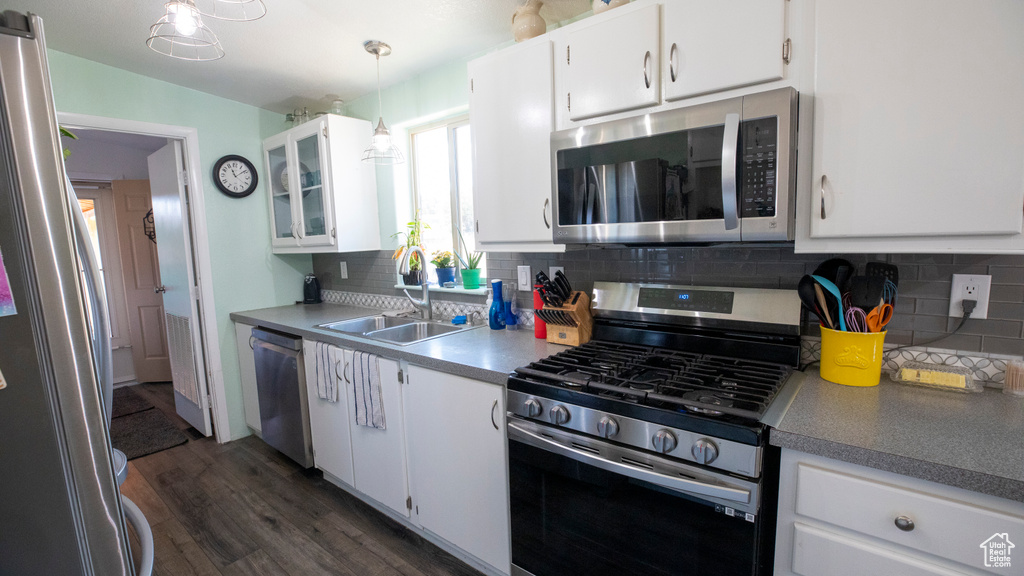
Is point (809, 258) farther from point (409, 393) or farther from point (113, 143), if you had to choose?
point (113, 143)

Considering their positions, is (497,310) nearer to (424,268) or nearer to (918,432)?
(424,268)

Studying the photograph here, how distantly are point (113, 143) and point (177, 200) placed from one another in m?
2.06

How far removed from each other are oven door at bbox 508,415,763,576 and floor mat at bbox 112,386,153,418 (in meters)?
3.83

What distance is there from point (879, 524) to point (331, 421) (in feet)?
7.48

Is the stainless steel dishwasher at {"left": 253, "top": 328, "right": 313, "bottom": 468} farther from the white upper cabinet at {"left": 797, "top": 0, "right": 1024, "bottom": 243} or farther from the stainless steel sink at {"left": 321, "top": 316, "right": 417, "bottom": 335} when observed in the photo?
the white upper cabinet at {"left": 797, "top": 0, "right": 1024, "bottom": 243}

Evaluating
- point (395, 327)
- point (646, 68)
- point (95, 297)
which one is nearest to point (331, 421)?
point (395, 327)

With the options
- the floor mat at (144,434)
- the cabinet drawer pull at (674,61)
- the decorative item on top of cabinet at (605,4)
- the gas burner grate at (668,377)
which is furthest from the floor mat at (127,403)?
the cabinet drawer pull at (674,61)

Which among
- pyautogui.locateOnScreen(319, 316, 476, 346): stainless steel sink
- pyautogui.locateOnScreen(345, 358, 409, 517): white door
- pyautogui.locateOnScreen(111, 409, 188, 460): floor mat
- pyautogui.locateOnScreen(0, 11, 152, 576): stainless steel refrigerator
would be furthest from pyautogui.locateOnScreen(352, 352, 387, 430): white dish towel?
pyautogui.locateOnScreen(111, 409, 188, 460): floor mat

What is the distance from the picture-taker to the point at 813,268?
5.08ft

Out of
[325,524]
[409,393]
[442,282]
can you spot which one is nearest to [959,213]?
[409,393]

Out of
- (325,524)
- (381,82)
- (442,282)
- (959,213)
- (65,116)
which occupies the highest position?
(381,82)

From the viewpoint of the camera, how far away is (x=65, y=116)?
2486mm

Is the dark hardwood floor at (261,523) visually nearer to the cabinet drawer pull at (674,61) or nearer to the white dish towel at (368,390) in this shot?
the white dish towel at (368,390)

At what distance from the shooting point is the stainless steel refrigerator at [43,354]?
2.68ft
